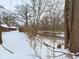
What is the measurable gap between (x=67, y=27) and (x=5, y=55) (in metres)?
1.97

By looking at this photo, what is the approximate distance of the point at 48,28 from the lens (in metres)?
10.1

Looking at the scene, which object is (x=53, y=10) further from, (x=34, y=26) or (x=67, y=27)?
(x=67, y=27)

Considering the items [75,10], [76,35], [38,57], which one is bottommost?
[38,57]

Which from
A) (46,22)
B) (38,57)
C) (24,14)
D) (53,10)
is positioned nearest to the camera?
(38,57)

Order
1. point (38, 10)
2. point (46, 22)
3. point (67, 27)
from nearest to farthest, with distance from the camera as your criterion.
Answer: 1. point (67, 27)
2. point (38, 10)
3. point (46, 22)

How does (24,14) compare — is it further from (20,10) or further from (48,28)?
(48,28)

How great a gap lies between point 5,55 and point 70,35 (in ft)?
5.71

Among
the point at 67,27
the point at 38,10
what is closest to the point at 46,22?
the point at 38,10

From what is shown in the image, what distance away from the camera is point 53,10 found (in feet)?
38.4

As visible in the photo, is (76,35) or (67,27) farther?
(67,27)

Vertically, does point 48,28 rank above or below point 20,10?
below

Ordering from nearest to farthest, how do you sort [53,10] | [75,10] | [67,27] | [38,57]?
[38,57] < [75,10] < [67,27] < [53,10]

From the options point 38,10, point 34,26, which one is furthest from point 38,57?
point 38,10

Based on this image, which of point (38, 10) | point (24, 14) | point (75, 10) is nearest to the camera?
point (75, 10)
